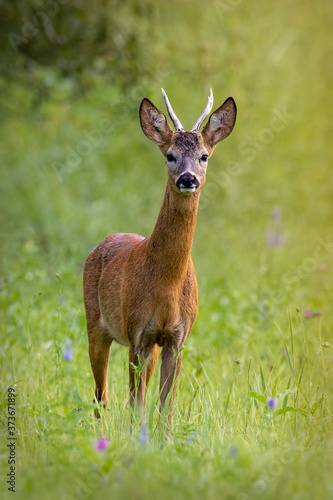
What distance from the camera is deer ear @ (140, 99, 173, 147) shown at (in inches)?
198

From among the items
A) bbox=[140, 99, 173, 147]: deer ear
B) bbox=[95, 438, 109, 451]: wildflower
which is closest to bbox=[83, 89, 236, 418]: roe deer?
bbox=[140, 99, 173, 147]: deer ear

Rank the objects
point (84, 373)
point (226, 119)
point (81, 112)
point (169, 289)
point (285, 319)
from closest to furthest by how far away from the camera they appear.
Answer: point (169, 289), point (226, 119), point (84, 373), point (285, 319), point (81, 112)

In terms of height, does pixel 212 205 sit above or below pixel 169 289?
above

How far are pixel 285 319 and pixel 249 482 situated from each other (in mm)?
3644

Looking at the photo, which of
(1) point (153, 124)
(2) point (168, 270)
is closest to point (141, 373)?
(2) point (168, 270)

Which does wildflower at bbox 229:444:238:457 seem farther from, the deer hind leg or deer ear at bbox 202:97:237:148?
deer ear at bbox 202:97:237:148

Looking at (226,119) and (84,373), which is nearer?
(226,119)

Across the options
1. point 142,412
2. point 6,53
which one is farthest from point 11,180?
point 142,412

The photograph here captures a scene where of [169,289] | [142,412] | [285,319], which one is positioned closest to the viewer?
[142,412]

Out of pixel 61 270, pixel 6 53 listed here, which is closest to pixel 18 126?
pixel 6 53

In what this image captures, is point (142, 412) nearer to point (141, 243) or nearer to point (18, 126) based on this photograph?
point (141, 243)

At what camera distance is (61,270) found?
7211 mm

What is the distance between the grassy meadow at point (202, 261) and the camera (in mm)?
3541

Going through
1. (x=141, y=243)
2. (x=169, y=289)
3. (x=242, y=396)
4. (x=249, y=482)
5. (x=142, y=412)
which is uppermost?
(x=141, y=243)
